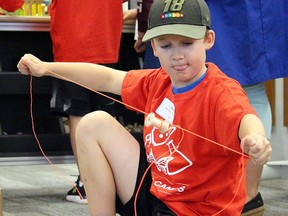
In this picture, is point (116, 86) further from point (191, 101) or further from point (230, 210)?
point (230, 210)

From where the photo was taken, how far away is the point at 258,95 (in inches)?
88.5

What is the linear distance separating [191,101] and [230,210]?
0.86ft

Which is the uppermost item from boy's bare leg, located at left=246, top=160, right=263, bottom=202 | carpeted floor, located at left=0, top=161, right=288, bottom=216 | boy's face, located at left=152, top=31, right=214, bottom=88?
boy's face, located at left=152, top=31, right=214, bottom=88

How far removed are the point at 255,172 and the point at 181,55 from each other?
668 millimetres

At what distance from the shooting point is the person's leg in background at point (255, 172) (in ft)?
7.05

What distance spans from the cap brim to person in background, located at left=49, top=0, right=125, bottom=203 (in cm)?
98

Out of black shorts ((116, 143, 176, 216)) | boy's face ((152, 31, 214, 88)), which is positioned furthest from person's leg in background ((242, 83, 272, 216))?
boy's face ((152, 31, 214, 88))

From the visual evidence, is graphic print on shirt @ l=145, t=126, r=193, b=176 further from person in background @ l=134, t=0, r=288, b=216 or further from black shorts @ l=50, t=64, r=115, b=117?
black shorts @ l=50, t=64, r=115, b=117

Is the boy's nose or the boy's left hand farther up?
the boy's nose

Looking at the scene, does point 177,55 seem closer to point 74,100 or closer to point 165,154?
point 165,154

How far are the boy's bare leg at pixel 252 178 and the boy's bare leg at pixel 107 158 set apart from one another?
0.47 meters

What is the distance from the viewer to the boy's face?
5.28ft

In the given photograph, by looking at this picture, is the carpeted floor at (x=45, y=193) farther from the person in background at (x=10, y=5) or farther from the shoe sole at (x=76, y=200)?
the person in background at (x=10, y=5)

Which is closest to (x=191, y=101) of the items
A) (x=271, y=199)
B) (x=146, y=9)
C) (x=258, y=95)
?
(x=258, y=95)
